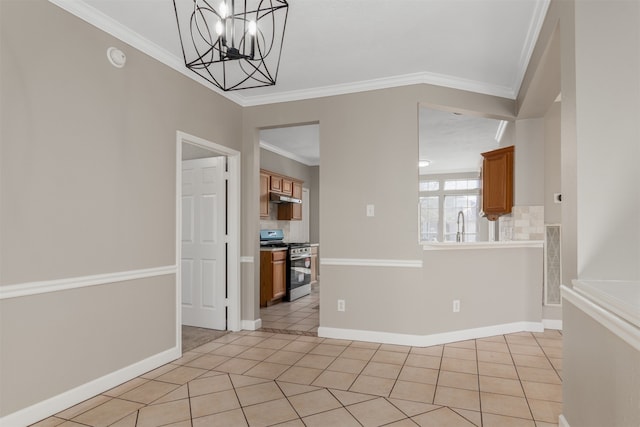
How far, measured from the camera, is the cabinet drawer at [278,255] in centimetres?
564

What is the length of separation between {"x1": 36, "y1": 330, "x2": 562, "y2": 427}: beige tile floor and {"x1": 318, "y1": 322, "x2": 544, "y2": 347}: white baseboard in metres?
0.09

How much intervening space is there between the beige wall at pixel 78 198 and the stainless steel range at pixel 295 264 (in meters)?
2.75

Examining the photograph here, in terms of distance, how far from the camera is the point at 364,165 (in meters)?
3.88

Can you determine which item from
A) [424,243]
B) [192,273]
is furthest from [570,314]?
[192,273]

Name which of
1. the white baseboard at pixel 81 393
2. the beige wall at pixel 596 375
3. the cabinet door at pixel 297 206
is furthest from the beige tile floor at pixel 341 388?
the cabinet door at pixel 297 206

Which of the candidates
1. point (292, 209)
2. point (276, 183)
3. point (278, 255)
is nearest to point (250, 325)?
point (278, 255)

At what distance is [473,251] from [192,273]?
121 inches

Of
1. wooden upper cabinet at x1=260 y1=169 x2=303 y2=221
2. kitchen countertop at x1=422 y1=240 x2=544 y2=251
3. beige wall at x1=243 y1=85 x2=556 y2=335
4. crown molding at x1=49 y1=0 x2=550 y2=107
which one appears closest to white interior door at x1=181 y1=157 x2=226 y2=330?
crown molding at x1=49 y1=0 x2=550 y2=107

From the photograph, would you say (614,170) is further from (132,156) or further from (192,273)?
(192,273)

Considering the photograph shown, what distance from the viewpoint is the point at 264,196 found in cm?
620

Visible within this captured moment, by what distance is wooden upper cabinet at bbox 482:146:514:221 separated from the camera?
4426mm

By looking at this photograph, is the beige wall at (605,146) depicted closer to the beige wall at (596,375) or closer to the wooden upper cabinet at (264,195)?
the beige wall at (596,375)

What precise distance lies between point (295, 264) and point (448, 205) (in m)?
5.05

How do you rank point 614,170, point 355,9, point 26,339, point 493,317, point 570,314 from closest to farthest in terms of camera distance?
point 614,170, point 570,314, point 26,339, point 355,9, point 493,317
